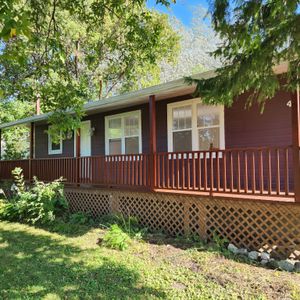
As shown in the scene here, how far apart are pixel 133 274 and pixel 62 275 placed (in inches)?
41.7

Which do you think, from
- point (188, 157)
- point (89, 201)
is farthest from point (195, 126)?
point (89, 201)

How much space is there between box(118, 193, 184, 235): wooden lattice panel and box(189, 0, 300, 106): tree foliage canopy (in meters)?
3.69

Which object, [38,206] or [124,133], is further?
[124,133]

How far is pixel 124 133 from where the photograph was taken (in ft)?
33.9

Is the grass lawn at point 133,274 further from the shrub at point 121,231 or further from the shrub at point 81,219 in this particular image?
the shrub at point 81,219

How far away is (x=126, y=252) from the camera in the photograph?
19.2ft

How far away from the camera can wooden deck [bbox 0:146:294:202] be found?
222 inches

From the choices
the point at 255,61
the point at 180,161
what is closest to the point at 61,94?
the point at 180,161

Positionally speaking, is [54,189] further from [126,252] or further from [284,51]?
[284,51]

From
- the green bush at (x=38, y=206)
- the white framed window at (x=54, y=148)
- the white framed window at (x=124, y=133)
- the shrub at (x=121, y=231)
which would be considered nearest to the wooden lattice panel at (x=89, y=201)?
the green bush at (x=38, y=206)

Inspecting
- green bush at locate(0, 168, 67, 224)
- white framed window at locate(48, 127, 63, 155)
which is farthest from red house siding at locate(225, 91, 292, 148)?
white framed window at locate(48, 127, 63, 155)

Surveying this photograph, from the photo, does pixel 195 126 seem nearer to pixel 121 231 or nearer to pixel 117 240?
pixel 121 231

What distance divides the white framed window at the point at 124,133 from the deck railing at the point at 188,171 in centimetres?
152

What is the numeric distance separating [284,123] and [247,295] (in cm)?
386
